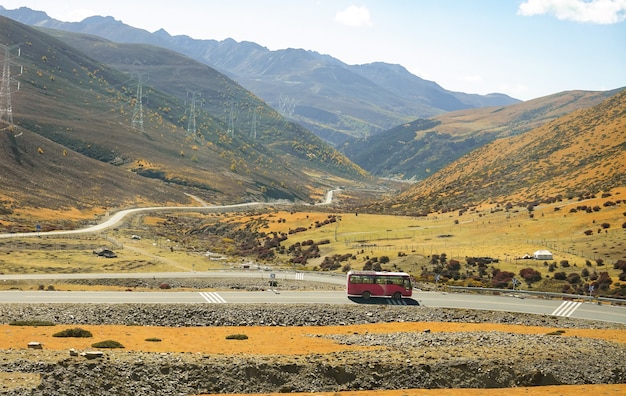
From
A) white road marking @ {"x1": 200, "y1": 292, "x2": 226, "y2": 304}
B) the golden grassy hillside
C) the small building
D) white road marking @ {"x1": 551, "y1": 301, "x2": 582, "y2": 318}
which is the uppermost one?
the golden grassy hillside

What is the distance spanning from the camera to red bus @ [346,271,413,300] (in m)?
55.1

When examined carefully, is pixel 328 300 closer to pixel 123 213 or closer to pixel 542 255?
pixel 542 255

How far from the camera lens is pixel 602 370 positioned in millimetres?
36625

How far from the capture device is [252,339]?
39.6m

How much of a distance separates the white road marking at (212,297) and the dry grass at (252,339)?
707cm

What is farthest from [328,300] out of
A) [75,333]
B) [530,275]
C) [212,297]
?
[530,275]

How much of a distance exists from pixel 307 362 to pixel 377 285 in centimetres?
2240

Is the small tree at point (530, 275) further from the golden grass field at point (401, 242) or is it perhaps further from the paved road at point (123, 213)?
the paved road at point (123, 213)

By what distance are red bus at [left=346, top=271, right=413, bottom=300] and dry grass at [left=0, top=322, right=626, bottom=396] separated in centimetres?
865

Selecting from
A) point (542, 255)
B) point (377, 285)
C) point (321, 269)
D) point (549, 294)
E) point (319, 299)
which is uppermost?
point (542, 255)

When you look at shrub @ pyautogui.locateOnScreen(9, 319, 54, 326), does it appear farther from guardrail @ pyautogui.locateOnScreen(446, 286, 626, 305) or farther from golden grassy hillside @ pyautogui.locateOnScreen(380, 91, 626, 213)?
golden grassy hillside @ pyautogui.locateOnScreen(380, 91, 626, 213)

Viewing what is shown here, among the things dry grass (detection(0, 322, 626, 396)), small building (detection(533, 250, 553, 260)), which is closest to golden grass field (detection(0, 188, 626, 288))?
small building (detection(533, 250, 553, 260))

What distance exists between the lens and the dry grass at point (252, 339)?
33.2 m

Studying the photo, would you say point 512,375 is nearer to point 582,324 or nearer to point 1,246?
point 582,324
